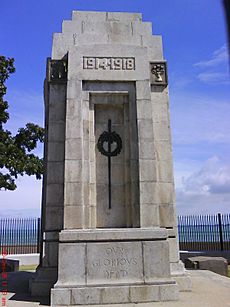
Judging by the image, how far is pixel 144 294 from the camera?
7.74 m

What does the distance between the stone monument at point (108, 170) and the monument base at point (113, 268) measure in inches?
0.9

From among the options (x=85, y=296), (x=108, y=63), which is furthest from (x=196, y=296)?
(x=108, y=63)

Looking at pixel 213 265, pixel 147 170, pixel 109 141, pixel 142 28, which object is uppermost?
pixel 142 28

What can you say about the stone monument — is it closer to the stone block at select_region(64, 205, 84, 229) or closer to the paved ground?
the stone block at select_region(64, 205, 84, 229)

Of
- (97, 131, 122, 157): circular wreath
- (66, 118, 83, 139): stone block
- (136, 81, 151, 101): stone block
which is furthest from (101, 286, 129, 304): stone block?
(136, 81, 151, 101): stone block

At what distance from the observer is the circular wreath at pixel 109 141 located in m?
9.63

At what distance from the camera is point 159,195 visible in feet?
31.4

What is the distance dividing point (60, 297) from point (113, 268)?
1.41 metres

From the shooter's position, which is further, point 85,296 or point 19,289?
point 19,289

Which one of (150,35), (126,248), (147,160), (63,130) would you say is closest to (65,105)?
(63,130)

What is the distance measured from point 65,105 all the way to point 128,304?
582 centimetres

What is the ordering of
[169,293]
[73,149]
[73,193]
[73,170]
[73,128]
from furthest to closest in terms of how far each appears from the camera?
[73,128], [73,149], [73,170], [73,193], [169,293]

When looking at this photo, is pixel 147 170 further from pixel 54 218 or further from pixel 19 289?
pixel 19 289

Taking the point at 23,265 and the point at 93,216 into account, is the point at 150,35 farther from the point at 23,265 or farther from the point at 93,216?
the point at 23,265
